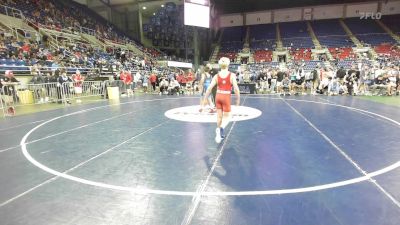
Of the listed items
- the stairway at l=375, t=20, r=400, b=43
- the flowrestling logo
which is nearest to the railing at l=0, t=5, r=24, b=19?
the flowrestling logo

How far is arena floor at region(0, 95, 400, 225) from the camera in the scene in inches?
123

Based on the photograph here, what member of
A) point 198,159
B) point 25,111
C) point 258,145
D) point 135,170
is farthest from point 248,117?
point 25,111

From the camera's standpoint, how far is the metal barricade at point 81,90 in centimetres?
1438

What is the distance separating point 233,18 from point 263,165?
43783mm

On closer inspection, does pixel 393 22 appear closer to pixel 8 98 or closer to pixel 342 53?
pixel 342 53

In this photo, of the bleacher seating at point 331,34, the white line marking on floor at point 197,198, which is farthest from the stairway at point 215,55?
the white line marking on floor at point 197,198

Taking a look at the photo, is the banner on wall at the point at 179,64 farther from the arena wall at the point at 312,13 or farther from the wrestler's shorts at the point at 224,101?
the wrestler's shorts at the point at 224,101

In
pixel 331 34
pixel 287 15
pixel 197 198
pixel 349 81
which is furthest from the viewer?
pixel 287 15

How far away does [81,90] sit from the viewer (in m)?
16.1

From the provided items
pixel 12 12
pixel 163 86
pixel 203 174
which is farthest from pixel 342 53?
pixel 203 174

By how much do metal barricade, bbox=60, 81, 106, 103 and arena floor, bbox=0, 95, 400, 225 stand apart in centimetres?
700

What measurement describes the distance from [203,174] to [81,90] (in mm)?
14036

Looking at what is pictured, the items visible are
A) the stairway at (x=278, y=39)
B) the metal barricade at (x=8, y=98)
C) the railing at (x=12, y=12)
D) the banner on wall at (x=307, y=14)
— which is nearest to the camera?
the metal barricade at (x=8, y=98)

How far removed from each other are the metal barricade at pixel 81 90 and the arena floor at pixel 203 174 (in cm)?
700
